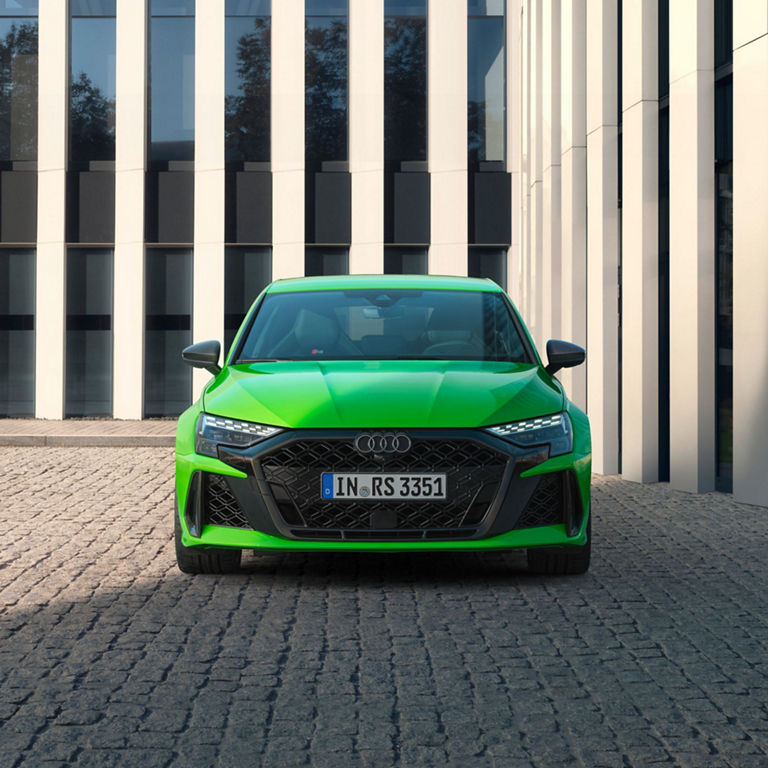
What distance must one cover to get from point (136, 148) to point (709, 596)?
16717mm

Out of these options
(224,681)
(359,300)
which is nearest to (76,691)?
(224,681)

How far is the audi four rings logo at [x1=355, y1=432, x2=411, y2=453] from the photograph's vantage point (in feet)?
19.4

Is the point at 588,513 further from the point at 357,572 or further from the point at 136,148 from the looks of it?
the point at 136,148

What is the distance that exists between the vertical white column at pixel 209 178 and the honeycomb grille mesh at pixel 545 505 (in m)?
15.2

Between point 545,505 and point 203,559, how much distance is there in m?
1.86

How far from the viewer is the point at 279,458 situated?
19.6 feet

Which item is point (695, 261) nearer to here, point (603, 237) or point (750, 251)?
point (750, 251)

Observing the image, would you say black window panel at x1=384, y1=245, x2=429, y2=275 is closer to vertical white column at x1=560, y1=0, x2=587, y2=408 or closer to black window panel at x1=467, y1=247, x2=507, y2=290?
black window panel at x1=467, y1=247, x2=507, y2=290

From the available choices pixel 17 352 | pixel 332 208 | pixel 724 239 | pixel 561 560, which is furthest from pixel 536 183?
pixel 561 560

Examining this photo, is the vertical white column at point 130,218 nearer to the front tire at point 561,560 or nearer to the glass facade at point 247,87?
the glass facade at point 247,87

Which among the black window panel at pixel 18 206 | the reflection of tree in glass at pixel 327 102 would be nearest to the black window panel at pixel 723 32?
the reflection of tree in glass at pixel 327 102

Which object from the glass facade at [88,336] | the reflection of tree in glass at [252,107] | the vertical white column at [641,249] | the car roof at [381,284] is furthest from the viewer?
the glass facade at [88,336]

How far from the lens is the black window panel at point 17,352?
69.0ft

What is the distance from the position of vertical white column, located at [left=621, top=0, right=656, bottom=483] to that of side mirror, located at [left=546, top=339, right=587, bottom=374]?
479cm
